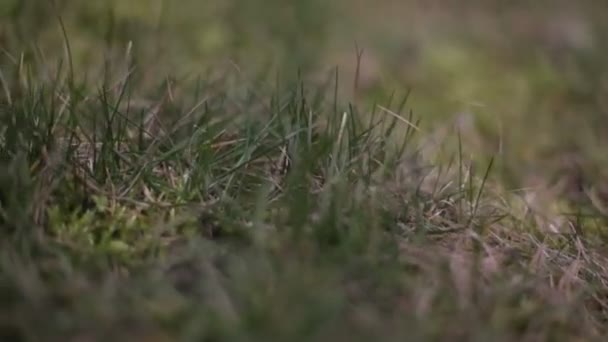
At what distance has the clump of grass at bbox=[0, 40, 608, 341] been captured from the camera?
62.7 inches

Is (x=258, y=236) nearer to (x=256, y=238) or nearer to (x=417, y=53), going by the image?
(x=256, y=238)

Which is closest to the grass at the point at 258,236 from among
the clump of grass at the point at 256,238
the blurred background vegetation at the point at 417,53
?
the clump of grass at the point at 256,238

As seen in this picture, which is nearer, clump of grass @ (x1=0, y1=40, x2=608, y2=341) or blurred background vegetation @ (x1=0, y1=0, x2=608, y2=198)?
clump of grass @ (x1=0, y1=40, x2=608, y2=341)

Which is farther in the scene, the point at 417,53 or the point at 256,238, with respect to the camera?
the point at 417,53

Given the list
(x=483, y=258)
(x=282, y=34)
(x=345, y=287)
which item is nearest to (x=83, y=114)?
(x=345, y=287)

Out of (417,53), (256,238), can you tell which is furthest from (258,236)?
(417,53)

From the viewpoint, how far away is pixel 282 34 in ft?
12.8

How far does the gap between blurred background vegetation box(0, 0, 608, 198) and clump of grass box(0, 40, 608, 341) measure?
2.05 feet

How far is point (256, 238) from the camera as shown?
1.75 meters

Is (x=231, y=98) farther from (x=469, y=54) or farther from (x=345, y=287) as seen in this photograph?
(x=469, y=54)

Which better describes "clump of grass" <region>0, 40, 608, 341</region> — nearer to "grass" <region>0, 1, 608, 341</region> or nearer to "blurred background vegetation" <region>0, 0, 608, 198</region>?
"grass" <region>0, 1, 608, 341</region>

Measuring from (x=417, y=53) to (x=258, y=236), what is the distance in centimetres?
260

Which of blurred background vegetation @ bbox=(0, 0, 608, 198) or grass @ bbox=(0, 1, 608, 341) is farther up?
grass @ bbox=(0, 1, 608, 341)

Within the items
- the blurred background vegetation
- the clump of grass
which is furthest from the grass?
the blurred background vegetation
